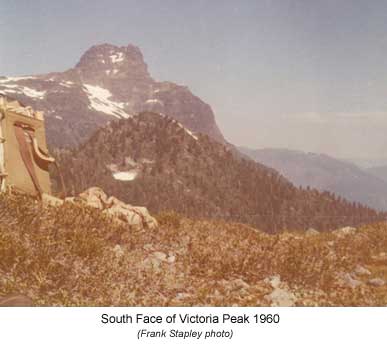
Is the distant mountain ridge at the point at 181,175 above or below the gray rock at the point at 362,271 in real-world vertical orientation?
below

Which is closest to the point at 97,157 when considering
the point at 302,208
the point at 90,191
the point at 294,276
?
the point at 302,208

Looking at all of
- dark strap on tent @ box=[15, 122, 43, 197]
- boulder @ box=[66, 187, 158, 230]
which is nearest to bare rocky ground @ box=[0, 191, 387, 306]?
boulder @ box=[66, 187, 158, 230]

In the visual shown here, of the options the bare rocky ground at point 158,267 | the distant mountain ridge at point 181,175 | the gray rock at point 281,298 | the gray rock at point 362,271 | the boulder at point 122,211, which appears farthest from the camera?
the distant mountain ridge at point 181,175

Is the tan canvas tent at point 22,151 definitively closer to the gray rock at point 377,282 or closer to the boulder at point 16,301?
the boulder at point 16,301

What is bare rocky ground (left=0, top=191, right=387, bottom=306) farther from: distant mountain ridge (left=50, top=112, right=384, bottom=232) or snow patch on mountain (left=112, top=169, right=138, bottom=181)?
snow patch on mountain (left=112, top=169, right=138, bottom=181)

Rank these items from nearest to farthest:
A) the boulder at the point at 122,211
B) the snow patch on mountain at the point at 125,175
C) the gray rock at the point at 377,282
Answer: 1. the gray rock at the point at 377,282
2. the boulder at the point at 122,211
3. the snow patch on mountain at the point at 125,175

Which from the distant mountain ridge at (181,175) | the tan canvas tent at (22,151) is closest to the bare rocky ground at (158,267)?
the tan canvas tent at (22,151)
